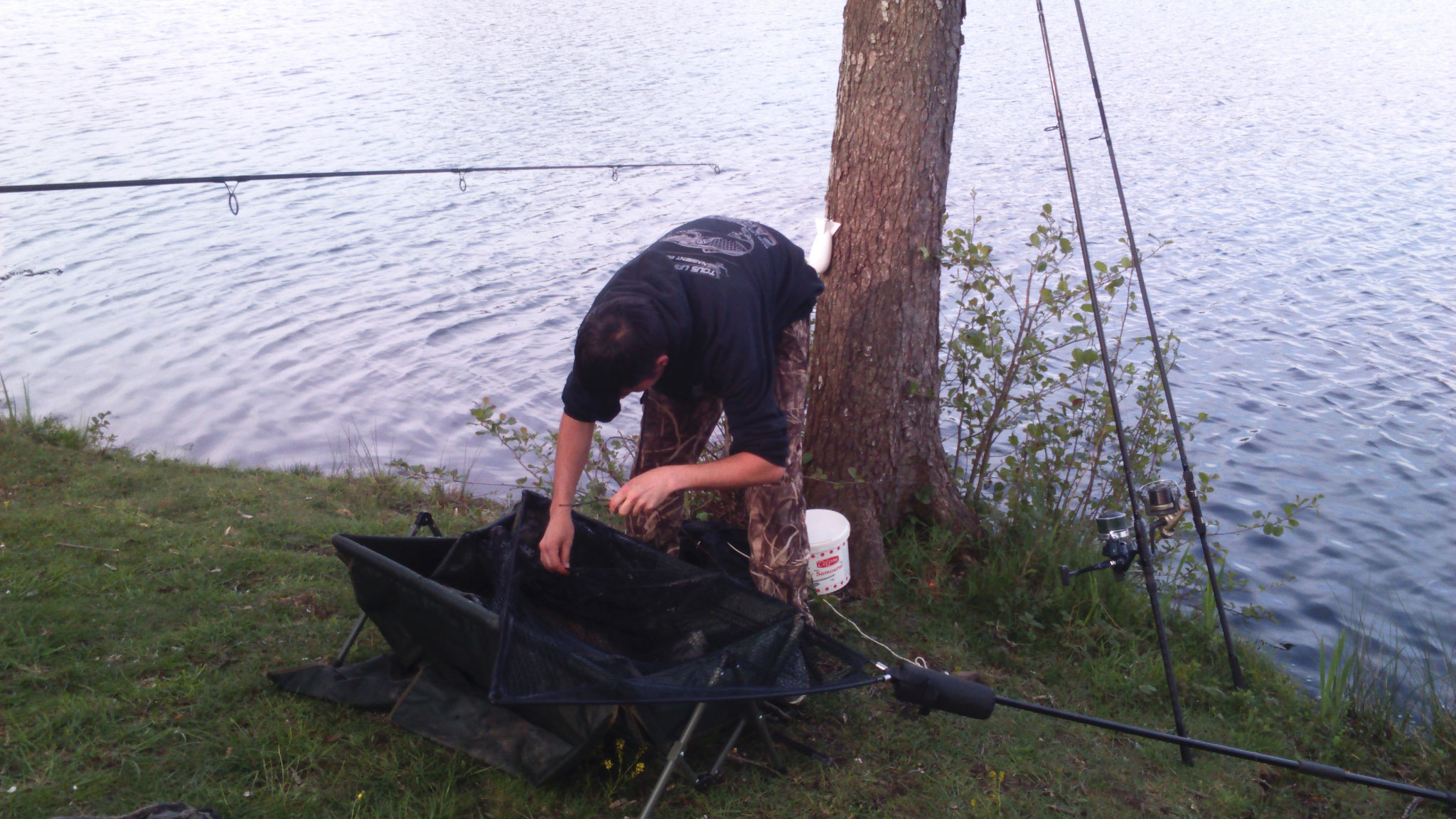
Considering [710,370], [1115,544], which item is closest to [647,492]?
[710,370]

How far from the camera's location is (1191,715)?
3375 millimetres

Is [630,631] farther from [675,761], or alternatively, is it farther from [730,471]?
[730,471]

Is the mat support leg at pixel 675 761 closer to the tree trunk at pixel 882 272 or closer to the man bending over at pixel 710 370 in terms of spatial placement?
the man bending over at pixel 710 370

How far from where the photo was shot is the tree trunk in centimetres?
365

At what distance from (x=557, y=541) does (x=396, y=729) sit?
2.15 feet

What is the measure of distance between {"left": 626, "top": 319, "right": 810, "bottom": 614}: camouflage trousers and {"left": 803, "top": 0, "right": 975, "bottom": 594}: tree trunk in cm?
77

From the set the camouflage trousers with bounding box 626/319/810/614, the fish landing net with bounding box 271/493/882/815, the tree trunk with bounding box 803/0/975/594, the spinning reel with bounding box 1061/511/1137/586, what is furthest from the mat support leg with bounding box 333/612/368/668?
the spinning reel with bounding box 1061/511/1137/586

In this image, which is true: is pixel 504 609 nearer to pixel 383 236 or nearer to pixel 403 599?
pixel 403 599

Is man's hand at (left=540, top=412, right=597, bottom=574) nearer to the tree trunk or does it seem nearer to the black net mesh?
the black net mesh

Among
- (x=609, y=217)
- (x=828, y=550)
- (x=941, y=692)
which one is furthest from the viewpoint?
(x=609, y=217)

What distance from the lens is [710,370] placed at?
2439mm

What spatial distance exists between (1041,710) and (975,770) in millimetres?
675

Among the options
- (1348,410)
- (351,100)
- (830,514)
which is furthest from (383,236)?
(1348,410)

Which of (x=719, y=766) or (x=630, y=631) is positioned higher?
(x=630, y=631)
